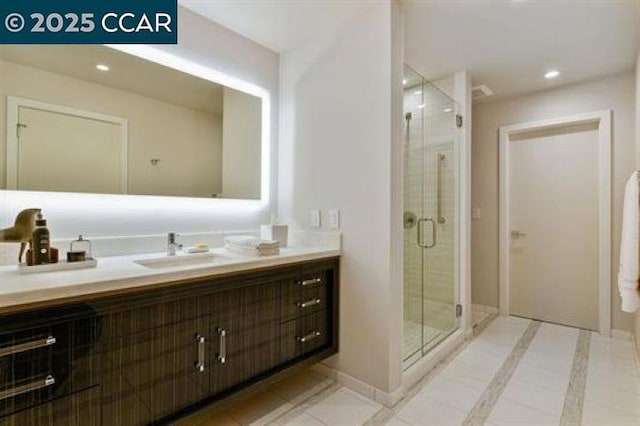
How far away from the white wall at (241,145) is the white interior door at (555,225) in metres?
2.74

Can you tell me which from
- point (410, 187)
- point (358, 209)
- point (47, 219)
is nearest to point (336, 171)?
point (358, 209)

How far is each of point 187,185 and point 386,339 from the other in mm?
1579

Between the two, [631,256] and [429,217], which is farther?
[429,217]

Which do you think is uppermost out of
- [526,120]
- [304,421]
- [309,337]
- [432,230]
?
[526,120]

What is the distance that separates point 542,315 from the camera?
10.8 feet

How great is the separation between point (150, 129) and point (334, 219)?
50.5 inches

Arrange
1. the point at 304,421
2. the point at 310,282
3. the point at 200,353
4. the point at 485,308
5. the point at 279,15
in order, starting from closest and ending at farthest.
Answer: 1. the point at 200,353
2. the point at 304,421
3. the point at 310,282
4. the point at 279,15
5. the point at 485,308

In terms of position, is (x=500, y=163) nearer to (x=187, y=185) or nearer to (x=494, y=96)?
(x=494, y=96)

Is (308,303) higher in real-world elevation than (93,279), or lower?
lower

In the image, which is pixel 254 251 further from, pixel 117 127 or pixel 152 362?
pixel 117 127

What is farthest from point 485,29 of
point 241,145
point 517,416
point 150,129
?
point 517,416

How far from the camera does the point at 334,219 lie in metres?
2.13

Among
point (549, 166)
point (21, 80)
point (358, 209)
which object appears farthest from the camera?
point (549, 166)

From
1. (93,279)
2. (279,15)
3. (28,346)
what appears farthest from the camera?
(279,15)
